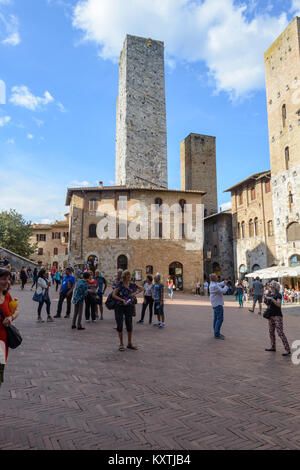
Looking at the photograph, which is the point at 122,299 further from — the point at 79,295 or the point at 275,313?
the point at 275,313

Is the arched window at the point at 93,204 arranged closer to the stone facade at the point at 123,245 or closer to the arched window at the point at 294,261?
the stone facade at the point at 123,245

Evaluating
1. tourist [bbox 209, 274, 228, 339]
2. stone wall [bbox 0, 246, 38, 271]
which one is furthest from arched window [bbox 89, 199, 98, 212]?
tourist [bbox 209, 274, 228, 339]

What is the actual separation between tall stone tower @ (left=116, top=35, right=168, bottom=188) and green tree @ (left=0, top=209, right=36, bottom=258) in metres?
14.0

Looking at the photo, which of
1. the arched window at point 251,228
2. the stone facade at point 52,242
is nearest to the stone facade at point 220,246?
the arched window at point 251,228

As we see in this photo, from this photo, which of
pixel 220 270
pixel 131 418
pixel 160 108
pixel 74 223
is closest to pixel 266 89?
pixel 160 108

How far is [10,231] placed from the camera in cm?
3700

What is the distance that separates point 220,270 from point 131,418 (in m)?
32.5

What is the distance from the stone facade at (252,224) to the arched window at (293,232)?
2.45 metres

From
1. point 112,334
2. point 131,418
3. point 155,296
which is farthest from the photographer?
point 155,296

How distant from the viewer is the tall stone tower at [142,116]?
35.1 metres

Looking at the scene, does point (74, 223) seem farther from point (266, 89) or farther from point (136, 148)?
point (266, 89)

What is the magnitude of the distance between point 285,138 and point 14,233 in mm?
31910

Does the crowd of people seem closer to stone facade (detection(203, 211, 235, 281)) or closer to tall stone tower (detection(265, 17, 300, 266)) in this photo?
tall stone tower (detection(265, 17, 300, 266))

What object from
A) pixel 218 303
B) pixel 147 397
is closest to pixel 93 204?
pixel 218 303
